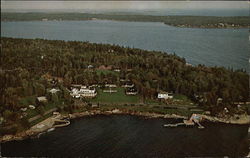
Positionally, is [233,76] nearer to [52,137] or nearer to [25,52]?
[52,137]

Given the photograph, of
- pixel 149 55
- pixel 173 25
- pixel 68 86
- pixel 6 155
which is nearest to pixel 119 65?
pixel 149 55

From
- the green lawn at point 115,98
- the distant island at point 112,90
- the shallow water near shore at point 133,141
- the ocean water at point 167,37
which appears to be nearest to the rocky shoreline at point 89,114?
the distant island at point 112,90

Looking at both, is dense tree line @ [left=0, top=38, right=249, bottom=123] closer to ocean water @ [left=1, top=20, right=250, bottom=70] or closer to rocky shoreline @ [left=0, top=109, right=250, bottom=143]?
rocky shoreline @ [left=0, top=109, right=250, bottom=143]

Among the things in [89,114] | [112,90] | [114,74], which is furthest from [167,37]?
[89,114]

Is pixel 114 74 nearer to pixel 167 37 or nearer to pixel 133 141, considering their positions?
pixel 133 141

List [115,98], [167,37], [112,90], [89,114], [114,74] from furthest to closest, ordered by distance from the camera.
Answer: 1. [167,37]
2. [114,74]
3. [112,90]
4. [115,98]
5. [89,114]

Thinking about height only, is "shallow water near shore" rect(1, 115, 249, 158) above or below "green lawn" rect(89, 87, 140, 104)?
below

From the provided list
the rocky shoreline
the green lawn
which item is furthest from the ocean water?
the green lawn
